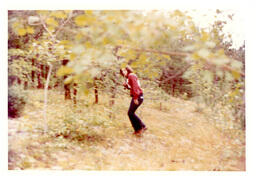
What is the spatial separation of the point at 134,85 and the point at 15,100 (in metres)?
1.93

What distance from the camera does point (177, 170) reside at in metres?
3.17

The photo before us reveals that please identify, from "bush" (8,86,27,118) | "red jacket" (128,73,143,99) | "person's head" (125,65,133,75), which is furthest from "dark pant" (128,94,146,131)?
"bush" (8,86,27,118)

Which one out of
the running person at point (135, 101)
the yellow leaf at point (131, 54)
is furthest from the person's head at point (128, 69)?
the yellow leaf at point (131, 54)

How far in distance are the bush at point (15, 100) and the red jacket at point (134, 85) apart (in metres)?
1.76

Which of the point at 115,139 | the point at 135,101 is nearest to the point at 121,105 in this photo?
the point at 135,101

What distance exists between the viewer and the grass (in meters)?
3.13

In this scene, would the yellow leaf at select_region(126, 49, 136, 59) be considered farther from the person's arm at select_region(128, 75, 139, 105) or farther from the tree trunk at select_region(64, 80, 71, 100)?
the tree trunk at select_region(64, 80, 71, 100)

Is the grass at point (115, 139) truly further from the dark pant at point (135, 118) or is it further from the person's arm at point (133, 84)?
the person's arm at point (133, 84)

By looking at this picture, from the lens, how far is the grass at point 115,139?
123 inches

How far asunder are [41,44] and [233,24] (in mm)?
3127

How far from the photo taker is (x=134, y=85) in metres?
3.68

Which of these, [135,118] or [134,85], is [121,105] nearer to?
[135,118]
